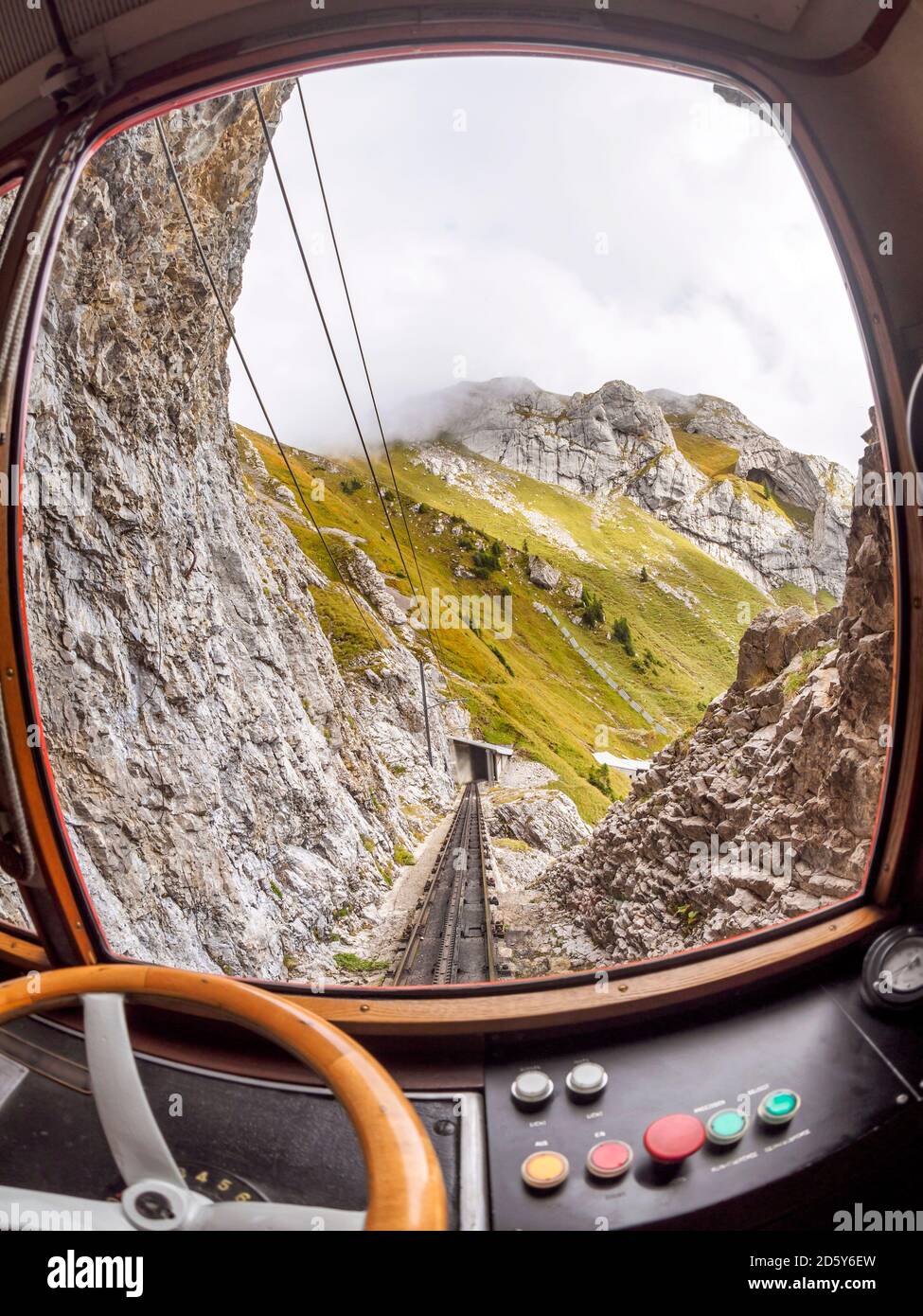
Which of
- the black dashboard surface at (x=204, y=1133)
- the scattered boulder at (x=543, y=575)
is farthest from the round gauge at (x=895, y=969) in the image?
the scattered boulder at (x=543, y=575)

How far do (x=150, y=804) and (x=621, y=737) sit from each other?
2156cm

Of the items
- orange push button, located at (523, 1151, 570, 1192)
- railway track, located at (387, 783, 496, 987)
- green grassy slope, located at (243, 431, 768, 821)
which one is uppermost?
green grassy slope, located at (243, 431, 768, 821)

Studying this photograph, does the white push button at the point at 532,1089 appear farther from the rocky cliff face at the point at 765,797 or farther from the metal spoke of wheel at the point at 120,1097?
the rocky cliff face at the point at 765,797

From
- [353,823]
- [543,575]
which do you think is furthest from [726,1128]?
[543,575]

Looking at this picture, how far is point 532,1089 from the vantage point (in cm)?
130

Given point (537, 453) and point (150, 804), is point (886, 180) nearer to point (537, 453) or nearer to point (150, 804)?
point (150, 804)

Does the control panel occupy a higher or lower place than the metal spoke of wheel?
lower

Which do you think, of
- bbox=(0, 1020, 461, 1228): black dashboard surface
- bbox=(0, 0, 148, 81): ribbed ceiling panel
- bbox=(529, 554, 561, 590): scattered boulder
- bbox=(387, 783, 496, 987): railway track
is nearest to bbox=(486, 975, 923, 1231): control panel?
bbox=(0, 1020, 461, 1228): black dashboard surface

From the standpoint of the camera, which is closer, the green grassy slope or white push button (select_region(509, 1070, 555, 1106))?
white push button (select_region(509, 1070, 555, 1106))

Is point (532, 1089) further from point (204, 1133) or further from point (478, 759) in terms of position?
point (478, 759)

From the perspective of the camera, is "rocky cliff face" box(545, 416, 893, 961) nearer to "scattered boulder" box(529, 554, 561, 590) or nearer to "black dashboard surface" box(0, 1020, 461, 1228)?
"black dashboard surface" box(0, 1020, 461, 1228)

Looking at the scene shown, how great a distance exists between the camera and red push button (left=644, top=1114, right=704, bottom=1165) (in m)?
1.12

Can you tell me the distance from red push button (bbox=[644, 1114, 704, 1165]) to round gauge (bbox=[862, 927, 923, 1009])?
574 mm

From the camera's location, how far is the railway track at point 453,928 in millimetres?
5794
